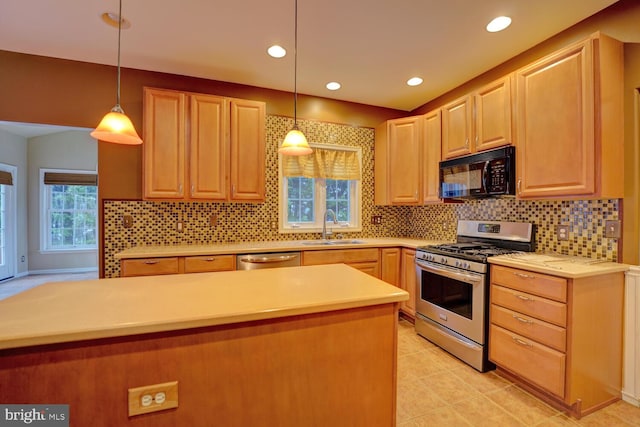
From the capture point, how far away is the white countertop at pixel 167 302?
2.73ft

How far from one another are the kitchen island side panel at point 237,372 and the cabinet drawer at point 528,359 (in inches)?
51.4

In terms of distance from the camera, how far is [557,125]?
2.02 metres

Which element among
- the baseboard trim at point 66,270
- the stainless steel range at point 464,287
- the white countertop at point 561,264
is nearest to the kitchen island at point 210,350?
the white countertop at point 561,264

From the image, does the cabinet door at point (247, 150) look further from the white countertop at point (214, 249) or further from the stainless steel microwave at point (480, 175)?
the stainless steel microwave at point (480, 175)

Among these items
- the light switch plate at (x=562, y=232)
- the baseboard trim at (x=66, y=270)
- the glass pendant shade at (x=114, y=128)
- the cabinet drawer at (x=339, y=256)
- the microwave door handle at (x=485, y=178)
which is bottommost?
the baseboard trim at (x=66, y=270)

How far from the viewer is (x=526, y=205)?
2.57m

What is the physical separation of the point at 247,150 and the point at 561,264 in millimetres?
2793

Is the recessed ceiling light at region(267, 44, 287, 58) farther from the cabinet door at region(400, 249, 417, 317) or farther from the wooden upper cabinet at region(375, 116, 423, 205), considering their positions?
the cabinet door at region(400, 249, 417, 317)

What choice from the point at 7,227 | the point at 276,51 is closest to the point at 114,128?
the point at 276,51

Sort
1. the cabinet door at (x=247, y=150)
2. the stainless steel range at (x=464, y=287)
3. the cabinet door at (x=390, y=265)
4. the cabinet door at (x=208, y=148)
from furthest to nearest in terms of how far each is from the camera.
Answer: the cabinet door at (x=390, y=265)
the cabinet door at (x=247, y=150)
the cabinet door at (x=208, y=148)
the stainless steel range at (x=464, y=287)

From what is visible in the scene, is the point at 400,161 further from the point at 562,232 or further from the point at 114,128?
the point at 114,128

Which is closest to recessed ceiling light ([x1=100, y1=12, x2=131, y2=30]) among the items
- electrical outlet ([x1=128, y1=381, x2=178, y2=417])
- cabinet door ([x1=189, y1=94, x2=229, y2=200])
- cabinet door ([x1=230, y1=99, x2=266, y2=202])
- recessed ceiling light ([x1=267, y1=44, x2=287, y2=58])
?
cabinet door ([x1=189, y1=94, x2=229, y2=200])

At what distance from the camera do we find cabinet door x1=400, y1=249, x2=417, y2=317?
3068 millimetres

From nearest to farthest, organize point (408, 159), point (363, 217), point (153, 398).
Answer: point (153, 398) < point (408, 159) < point (363, 217)
